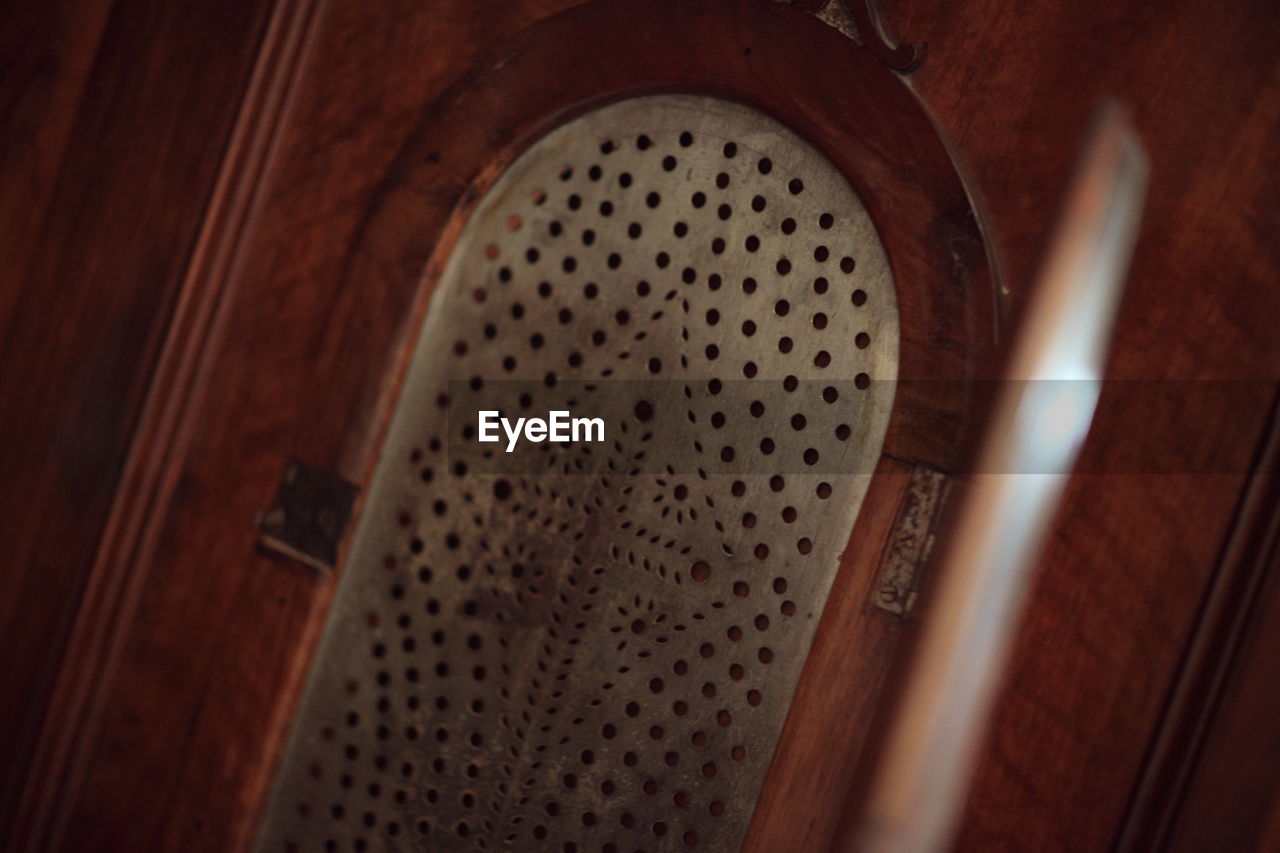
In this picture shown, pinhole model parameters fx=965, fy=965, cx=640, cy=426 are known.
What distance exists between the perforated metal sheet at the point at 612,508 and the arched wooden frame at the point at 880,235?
2 centimetres

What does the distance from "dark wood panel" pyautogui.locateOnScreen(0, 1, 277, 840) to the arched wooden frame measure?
0.43 meters

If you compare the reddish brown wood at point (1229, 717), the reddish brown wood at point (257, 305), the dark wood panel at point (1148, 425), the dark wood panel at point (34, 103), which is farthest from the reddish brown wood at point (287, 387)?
the reddish brown wood at point (1229, 717)

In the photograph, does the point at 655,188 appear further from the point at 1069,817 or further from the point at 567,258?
the point at 1069,817

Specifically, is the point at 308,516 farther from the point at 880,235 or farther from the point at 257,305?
the point at 880,235

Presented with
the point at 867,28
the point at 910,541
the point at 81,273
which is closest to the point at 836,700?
the point at 910,541

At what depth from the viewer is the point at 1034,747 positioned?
80 centimetres

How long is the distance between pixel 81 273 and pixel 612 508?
0.70 metres

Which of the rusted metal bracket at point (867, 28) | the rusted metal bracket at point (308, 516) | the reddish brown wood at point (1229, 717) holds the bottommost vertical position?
the rusted metal bracket at point (308, 516)

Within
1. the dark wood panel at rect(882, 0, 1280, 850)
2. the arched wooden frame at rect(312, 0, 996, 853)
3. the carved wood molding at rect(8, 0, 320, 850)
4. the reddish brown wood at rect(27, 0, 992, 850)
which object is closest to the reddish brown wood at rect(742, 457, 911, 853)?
the arched wooden frame at rect(312, 0, 996, 853)

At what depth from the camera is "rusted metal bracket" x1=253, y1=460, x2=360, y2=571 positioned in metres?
1.22

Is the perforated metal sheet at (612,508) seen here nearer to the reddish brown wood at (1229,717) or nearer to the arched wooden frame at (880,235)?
the arched wooden frame at (880,235)

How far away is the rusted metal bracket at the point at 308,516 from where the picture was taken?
4.01 ft

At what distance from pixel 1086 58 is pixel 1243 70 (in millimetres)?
119

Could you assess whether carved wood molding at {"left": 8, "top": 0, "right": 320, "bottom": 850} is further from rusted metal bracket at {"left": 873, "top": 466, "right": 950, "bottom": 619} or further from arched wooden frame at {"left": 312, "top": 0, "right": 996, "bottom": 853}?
rusted metal bracket at {"left": 873, "top": 466, "right": 950, "bottom": 619}
